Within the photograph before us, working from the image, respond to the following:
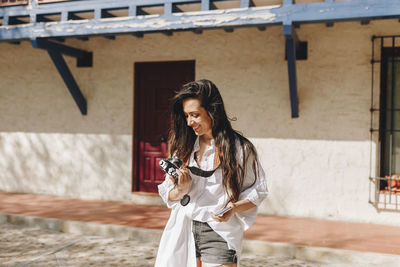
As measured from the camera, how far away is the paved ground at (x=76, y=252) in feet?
14.9

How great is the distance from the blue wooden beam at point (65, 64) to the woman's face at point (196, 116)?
5.53 meters

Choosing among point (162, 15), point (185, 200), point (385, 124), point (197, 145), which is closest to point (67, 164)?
point (162, 15)

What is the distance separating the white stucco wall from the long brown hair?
4.76m

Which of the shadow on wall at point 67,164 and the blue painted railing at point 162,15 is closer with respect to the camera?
the blue painted railing at point 162,15

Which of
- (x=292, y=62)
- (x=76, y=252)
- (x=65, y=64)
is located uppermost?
Result: (x=65, y=64)

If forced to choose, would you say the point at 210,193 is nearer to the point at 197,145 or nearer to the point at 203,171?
the point at 203,171

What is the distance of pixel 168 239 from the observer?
6.86ft

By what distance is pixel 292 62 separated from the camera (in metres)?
5.94

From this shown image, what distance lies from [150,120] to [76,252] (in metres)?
3.36

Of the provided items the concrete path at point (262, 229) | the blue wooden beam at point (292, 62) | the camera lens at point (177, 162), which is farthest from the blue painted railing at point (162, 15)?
the camera lens at point (177, 162)

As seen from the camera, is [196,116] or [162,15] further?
[162,15]

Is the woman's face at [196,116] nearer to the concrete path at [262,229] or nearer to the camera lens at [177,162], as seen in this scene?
the camera lens at [177,162]

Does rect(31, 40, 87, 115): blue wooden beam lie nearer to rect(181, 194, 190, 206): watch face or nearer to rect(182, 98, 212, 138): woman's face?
rect(182, 98, 212, 138): woman's face

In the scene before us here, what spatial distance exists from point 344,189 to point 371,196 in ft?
1.36
